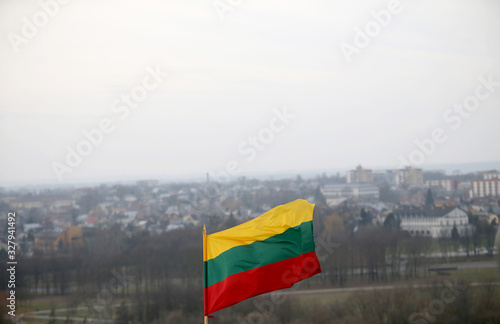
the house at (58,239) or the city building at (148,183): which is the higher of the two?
the city building at (148,183)

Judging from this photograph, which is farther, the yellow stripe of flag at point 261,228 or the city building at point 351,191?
the city building at point 351,191

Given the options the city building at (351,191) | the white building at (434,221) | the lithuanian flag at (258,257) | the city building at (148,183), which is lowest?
the white building at (434,221)

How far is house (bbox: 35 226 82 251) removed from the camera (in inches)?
964

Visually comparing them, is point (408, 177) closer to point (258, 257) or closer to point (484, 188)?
point (484, 188)

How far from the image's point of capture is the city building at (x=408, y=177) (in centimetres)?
6324

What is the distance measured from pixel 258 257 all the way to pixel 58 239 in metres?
24.9

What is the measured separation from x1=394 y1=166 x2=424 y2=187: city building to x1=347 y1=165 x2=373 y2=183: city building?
3090mm

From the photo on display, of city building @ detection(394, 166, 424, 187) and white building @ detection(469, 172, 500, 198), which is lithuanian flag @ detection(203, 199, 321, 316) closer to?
white building @ detection(469, 172, 500, 198)

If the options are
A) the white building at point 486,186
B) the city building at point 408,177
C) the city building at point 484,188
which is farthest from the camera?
the city building at point 408,177

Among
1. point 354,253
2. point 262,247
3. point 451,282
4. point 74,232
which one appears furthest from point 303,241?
point 74,232

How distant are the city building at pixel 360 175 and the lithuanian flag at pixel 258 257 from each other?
58569mm

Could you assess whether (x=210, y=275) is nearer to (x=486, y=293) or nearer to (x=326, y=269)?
(x=486, y=293)

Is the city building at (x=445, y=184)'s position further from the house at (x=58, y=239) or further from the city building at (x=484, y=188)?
the house at (x=58, y=239)

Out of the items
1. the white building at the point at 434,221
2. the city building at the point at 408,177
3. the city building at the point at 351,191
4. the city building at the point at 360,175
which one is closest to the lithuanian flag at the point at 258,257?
the white building at the point at 434,221
